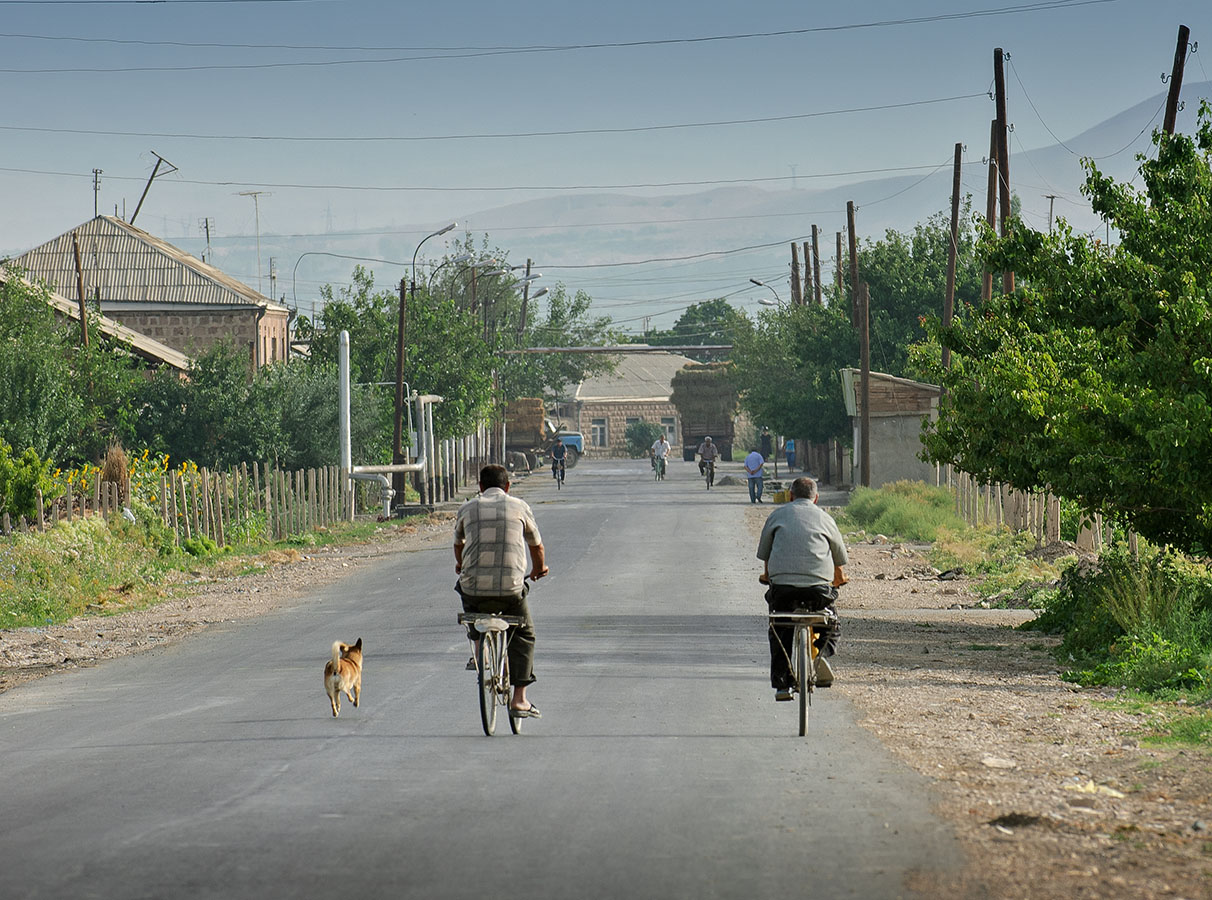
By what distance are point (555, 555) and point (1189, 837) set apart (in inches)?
855

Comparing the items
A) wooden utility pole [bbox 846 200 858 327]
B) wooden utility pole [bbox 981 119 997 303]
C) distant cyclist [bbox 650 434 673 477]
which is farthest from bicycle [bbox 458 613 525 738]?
distant cyclist [bbox 650 434 673 477]

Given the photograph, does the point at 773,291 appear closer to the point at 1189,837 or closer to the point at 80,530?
the point at 80,530

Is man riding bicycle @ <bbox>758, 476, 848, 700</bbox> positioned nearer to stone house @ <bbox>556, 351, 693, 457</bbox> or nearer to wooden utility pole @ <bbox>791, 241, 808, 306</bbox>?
wooden utility pole @ <bbox>791, 241, 808, 306</bbox>

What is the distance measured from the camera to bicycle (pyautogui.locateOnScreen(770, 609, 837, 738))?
10.0 metres

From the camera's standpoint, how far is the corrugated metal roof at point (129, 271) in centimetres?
6175

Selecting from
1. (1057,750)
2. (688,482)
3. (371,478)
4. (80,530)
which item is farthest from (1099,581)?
(688,482)

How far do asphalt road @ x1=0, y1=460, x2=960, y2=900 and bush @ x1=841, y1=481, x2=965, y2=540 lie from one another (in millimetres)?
18486

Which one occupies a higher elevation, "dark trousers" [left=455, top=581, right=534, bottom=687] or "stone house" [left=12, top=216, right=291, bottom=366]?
"stone house" [left=12, top=216, right=291, bottom=366]

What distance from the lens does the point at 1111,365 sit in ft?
47.3

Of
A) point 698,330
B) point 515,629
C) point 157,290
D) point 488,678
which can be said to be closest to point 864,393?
point 157,290

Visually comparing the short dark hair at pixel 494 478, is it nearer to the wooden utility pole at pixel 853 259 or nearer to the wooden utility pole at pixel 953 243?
the wooden utility pole at pixel 953 243

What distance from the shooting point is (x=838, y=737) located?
9977mm

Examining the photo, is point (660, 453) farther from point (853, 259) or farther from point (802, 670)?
point (802, 670)

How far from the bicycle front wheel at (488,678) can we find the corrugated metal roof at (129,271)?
173ft
